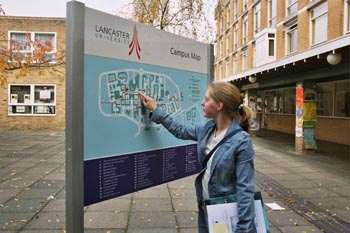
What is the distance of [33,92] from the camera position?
66.0 ft

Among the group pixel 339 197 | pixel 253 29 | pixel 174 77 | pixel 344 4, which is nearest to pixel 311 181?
pixel 339 197

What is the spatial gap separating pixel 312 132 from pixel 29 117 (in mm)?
15594

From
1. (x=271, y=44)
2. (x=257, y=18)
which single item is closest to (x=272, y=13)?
(x=271, y=44)

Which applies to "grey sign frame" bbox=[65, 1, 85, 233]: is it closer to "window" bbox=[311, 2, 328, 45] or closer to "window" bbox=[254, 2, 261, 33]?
"window" bbox=[311, 2, 328, 45]

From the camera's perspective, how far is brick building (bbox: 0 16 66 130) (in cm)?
1995

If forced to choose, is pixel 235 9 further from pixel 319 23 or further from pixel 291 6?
pixel 319 23

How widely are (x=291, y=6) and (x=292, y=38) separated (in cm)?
176

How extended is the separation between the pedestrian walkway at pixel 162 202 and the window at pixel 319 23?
27.0 ft

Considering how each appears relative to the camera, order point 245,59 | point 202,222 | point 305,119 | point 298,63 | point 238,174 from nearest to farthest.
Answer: point 238,174 → point 202,222 → point 298,63 → point 305,119 → point 245,59

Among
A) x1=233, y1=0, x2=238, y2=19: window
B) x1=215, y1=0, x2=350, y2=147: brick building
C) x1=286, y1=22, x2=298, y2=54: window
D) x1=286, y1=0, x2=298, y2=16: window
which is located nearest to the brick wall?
x1=215, y1=0, x2=350, y2=147: brick building

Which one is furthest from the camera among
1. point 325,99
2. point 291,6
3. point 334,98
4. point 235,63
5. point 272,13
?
point 235,63

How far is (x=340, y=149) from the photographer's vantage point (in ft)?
42.5

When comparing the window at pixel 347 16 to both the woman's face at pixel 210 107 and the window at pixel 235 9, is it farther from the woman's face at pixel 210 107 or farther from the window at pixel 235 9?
the window at pixel 235 9

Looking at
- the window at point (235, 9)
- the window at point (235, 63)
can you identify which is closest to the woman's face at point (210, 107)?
the window at point (235, 63)
